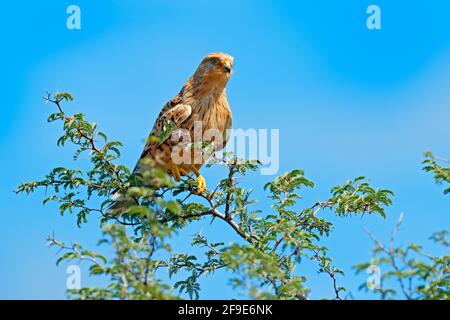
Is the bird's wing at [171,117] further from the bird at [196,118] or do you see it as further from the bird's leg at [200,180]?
the bird's leg at [200,180]

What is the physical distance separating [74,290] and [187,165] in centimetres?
426

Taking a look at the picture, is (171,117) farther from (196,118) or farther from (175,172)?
(175,172)

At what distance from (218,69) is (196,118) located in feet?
2.75

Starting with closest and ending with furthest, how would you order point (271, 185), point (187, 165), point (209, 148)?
point (209, 148)
point (271, 185)
point (187, 165)

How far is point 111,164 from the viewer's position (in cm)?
710

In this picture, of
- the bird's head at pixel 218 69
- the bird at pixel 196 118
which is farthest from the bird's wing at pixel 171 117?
the bird's head at pixel 218 69

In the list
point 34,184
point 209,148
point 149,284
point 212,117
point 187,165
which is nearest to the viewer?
point 149,284

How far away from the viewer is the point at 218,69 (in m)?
9.56

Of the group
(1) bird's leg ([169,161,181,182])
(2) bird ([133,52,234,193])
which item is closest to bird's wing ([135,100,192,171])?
(2) bird ([133,52,234,193])

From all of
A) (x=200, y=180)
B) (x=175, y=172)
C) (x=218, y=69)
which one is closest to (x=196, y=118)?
(x=218, y=69)

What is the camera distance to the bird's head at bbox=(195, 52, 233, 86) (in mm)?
9547

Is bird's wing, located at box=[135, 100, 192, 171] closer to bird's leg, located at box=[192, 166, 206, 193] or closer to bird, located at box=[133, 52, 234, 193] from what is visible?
bird, located at box=[133, 52, 234, 193]
